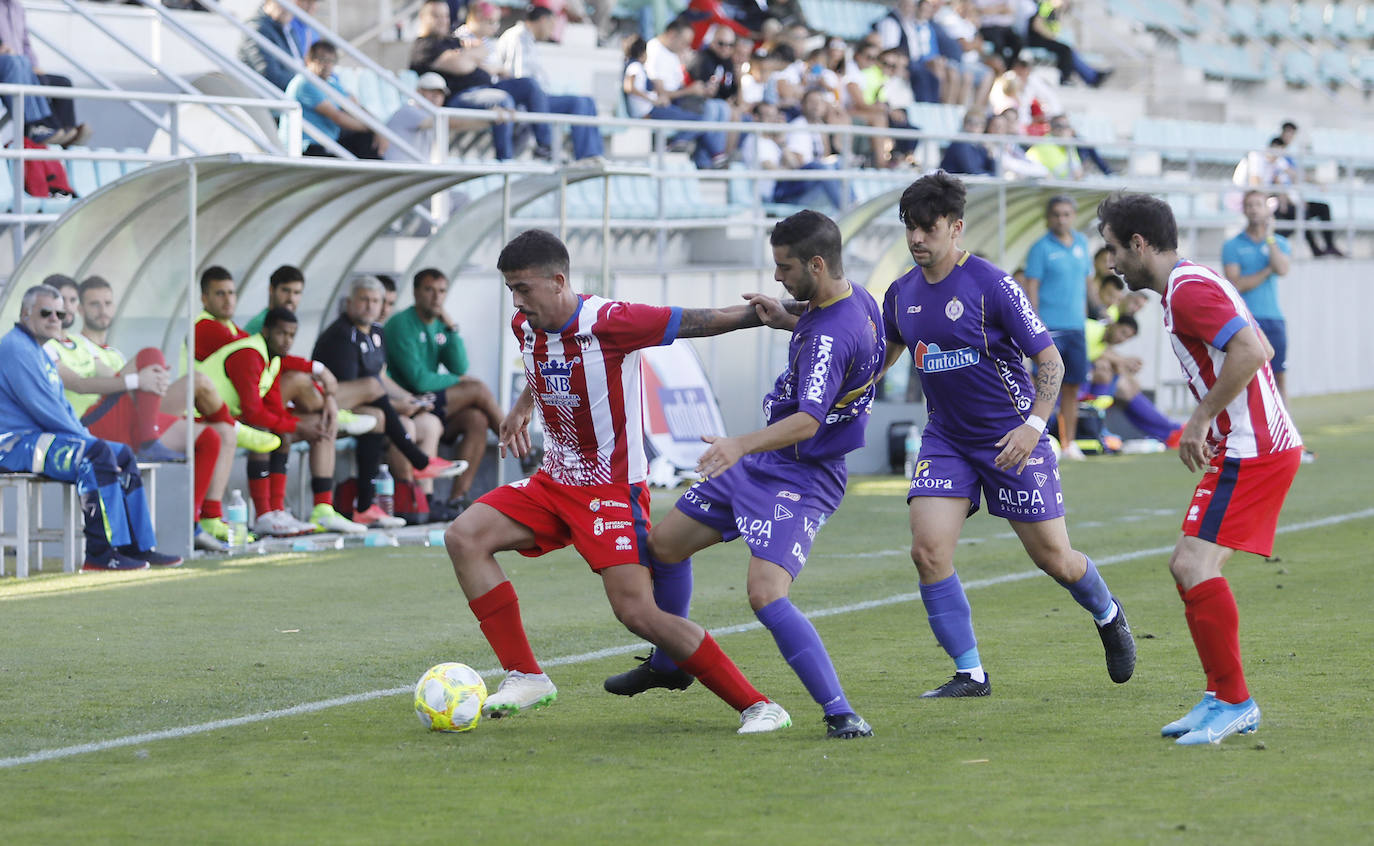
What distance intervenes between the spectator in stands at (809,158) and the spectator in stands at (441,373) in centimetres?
671

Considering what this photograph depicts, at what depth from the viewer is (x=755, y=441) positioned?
585 cm

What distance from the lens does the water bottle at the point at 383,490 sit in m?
12.9

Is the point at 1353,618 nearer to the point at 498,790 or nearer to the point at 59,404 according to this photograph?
the point at 498,790

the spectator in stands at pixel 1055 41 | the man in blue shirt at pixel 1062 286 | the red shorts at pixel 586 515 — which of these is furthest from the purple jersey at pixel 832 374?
the spectator in stands at pixel 1055 41

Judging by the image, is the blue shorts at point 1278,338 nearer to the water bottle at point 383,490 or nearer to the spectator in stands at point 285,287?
the water bottle at point 383,490

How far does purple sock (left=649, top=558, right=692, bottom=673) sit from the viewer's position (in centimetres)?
668

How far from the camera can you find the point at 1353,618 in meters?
8.66

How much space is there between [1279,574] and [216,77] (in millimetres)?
10750

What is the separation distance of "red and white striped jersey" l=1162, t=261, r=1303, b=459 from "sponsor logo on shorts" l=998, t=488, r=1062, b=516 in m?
1.04

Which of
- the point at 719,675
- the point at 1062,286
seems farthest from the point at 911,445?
the point at 719,675

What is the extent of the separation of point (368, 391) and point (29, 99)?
3.42m

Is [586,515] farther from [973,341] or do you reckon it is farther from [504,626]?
[973,341]

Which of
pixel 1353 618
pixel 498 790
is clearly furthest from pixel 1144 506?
pixel 498 790

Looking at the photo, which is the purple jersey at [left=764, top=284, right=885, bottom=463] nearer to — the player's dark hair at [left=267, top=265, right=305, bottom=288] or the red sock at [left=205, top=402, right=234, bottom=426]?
the red sock at [left=205, top=402, right=234, bottom=426]
